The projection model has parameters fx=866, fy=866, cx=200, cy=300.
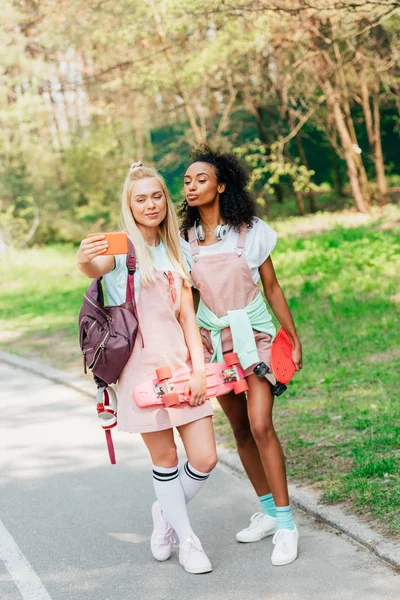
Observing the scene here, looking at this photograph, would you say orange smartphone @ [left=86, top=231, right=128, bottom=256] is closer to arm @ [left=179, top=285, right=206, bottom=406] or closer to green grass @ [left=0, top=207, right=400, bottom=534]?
arm @ [left=179, top=285, right=206, bottom=406]

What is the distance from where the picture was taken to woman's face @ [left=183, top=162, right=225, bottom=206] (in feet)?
14.4

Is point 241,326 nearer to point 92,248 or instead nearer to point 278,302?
point 278,302

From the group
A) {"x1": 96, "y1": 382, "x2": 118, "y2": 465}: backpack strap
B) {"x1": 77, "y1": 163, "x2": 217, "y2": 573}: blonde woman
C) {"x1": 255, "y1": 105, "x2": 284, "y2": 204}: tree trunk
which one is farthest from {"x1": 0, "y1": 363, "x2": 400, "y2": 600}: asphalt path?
{"x1": 255, "y1": 105, "x2": 284, "y2": 204}: tree trunk

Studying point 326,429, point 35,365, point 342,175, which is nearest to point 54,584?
point 326,429

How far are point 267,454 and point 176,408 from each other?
0.53 m

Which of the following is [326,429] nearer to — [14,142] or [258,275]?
[258,275]

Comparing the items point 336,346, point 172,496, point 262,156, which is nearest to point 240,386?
point 172,496

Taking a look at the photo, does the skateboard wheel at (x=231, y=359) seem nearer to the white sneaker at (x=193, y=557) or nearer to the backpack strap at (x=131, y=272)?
the backpack strap at (x=131, y=272)

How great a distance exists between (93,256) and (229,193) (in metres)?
0.98

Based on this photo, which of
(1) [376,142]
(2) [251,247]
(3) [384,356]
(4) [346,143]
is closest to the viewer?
(2) [251,247]

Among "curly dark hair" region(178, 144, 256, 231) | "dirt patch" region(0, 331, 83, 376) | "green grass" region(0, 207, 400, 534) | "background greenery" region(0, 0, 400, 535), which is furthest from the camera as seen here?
"dirt patch" region(0, 331, 83, 376)

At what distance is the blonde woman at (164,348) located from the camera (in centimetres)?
413

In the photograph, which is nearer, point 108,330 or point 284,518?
point 108,330

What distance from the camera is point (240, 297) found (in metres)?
4.36
